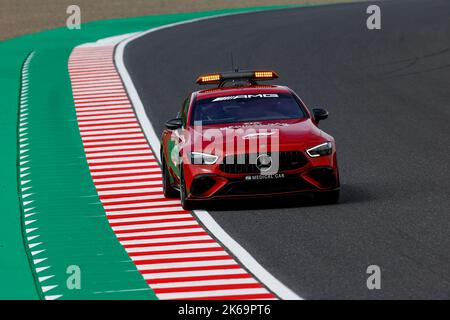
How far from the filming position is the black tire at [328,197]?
1688cm

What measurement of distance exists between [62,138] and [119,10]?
26.5m

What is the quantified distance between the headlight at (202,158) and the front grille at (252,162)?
14 centimetres

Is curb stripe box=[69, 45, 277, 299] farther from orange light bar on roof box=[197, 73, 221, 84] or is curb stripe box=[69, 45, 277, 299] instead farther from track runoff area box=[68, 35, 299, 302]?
orange light bar on roof box=[197, 73, 221, 84]

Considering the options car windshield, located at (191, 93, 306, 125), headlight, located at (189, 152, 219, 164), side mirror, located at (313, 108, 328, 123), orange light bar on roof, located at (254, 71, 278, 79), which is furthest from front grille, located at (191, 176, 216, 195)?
orange light bar on roof, located at (254, 71, 278, 79)

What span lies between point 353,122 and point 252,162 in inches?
331

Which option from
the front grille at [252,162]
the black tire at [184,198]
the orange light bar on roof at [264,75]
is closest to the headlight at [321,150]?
the front grille at [252,162]

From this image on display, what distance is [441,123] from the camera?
953 inches

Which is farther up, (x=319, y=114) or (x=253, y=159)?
(x=319, y=114)

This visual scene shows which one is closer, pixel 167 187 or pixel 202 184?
pixel 202 184

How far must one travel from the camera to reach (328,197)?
16938 millimetres

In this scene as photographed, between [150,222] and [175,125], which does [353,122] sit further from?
[150,222]

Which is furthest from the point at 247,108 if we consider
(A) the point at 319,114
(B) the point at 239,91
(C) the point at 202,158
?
(C) the point at 202,158

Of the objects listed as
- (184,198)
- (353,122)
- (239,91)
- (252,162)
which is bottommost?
(353,122)

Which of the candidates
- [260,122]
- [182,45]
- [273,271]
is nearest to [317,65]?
[182,45]
